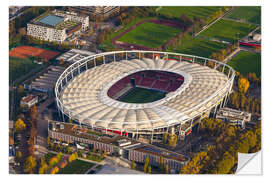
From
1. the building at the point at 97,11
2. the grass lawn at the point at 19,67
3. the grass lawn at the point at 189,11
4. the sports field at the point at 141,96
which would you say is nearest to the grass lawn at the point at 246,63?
the sports field at the point at 141,96

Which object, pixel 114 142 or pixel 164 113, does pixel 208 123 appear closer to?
pixel 164 113

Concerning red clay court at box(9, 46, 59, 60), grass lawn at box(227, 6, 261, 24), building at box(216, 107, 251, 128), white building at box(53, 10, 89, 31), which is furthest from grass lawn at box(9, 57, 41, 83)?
grass lawn at box(227, 6, 261, 24)

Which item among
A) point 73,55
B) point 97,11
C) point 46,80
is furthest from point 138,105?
point 97,11

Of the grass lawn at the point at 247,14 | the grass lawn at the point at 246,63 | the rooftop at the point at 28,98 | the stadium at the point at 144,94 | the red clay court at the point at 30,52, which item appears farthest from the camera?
the grass lawn at the point at 247,14

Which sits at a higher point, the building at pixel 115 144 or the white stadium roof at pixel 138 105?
the white stadium roof at pixel 138 105

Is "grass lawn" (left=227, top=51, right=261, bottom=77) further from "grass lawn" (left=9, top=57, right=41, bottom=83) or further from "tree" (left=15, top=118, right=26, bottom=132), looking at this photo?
"tree" (left=15, top=118, right=26, bottom=132)

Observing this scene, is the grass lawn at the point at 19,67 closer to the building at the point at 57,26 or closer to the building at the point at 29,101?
the building at the point at 29,101

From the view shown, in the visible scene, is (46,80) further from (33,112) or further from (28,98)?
Answer: (33,112)

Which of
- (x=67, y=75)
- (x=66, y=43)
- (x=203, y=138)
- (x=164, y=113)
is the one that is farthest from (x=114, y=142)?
(x=66, y=43)
